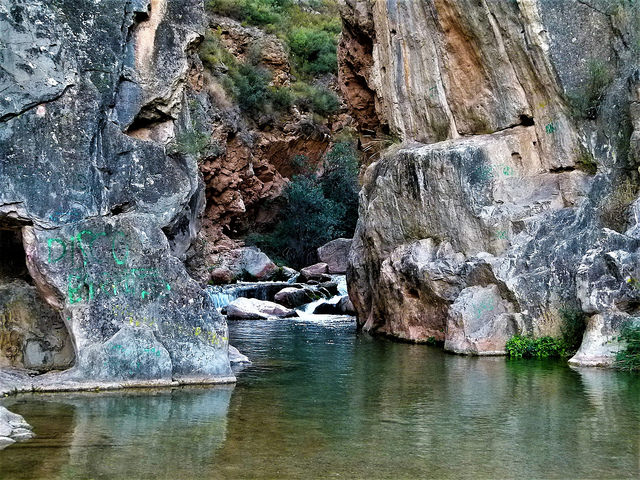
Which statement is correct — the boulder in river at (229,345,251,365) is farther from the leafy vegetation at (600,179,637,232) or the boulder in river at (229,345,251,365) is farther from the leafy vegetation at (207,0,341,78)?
the leafy vegetation at (207,0,341,78)

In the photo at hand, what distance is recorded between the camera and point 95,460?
795 centimetres

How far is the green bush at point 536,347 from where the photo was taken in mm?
16953

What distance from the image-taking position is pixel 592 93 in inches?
757

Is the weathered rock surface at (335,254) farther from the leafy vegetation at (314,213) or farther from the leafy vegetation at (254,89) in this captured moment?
the leafy vegetation at (254,89)

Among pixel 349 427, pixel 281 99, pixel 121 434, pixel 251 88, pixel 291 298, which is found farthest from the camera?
pixel 281 99

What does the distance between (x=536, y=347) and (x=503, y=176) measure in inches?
188

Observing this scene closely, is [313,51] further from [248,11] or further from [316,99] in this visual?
[316,99]

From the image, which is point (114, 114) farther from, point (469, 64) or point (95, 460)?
A: point (469, 64)

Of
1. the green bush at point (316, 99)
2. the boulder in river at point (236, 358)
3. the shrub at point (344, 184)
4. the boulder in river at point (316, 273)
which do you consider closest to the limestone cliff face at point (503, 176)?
the boulder in river at point (236, 358)

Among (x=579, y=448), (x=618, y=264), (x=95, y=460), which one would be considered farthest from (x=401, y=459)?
(x=618, y=264)

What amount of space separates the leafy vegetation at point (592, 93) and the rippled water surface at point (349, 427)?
715 cm

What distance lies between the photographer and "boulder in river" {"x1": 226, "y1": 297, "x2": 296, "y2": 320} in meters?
26.6

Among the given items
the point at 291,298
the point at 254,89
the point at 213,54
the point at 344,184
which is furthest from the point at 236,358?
the point at 254,89

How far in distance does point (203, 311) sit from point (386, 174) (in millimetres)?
10512
